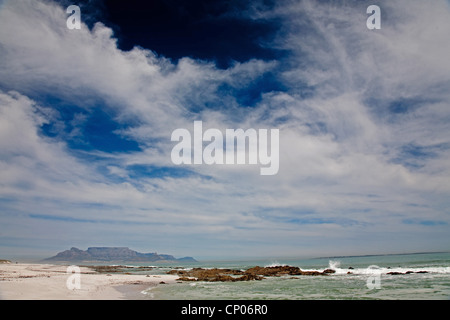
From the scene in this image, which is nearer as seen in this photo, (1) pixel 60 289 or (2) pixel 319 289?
(1) pixel 60 289

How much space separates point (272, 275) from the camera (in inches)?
2010

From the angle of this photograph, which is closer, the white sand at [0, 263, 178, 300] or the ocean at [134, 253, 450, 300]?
the white sand at [0, 263, 178, 300]

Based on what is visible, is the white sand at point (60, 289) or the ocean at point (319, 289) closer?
the white sand at point (60, 289)
